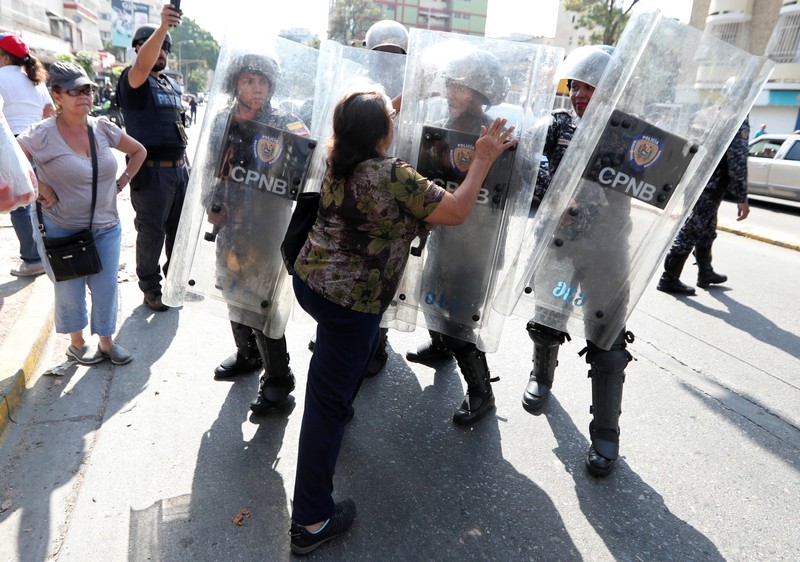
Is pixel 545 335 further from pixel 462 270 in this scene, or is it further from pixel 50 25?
pixel 50 25

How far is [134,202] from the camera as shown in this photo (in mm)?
3971

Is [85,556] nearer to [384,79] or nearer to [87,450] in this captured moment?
[87,450]

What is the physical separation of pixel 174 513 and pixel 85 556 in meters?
0.32

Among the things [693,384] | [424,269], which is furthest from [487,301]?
[693,384]

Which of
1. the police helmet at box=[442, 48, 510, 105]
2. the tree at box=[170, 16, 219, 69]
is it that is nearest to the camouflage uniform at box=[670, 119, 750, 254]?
the police helmet at box=[442, 48, 510, 105]

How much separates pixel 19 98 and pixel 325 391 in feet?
12.6

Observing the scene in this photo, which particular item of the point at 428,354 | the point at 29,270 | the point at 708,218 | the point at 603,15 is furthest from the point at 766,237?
the point at 603,15

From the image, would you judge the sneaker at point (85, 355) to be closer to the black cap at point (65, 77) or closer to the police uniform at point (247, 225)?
the police uniform at point (247, 225)

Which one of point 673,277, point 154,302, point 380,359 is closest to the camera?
point 380,359

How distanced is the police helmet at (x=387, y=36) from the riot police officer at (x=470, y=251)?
47.8 inches

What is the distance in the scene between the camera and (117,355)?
3.34 m

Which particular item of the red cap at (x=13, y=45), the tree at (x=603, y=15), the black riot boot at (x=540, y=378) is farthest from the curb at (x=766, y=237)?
the tree at (x=603, y=15)

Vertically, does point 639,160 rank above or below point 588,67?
below

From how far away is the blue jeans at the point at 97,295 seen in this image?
10.4 ft
